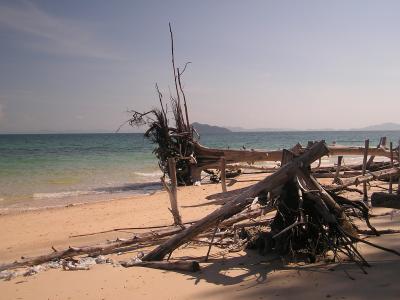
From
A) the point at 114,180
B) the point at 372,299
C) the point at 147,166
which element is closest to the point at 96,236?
the point at 372,299

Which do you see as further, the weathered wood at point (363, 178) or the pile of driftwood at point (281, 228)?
the weathered wood at point (363, 178)

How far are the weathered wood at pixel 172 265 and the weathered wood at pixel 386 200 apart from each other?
186 inches

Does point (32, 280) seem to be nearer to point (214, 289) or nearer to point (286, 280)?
point (214, 289)

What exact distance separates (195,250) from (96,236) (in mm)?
2732

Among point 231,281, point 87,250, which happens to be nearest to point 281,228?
point 231,281

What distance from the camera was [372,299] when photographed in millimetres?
3158

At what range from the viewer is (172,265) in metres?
4.41

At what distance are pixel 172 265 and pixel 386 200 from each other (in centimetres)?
496

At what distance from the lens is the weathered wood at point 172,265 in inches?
169

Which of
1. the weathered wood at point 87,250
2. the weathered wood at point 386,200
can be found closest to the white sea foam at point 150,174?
the weathered wood at point 386,200

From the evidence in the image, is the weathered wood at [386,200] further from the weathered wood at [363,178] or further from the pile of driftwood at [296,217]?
the pile of driftwood at [296,217]

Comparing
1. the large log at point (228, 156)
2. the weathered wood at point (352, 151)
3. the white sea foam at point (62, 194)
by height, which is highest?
→ the weathered wood at point (352, 151)

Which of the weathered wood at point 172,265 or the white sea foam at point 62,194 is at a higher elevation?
the weathered wood at point 172,265

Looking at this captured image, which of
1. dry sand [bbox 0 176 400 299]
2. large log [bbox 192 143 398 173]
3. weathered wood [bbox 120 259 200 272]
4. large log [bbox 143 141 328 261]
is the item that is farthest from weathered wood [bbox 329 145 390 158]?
weathered wood [bbox 120 259 200 272]
